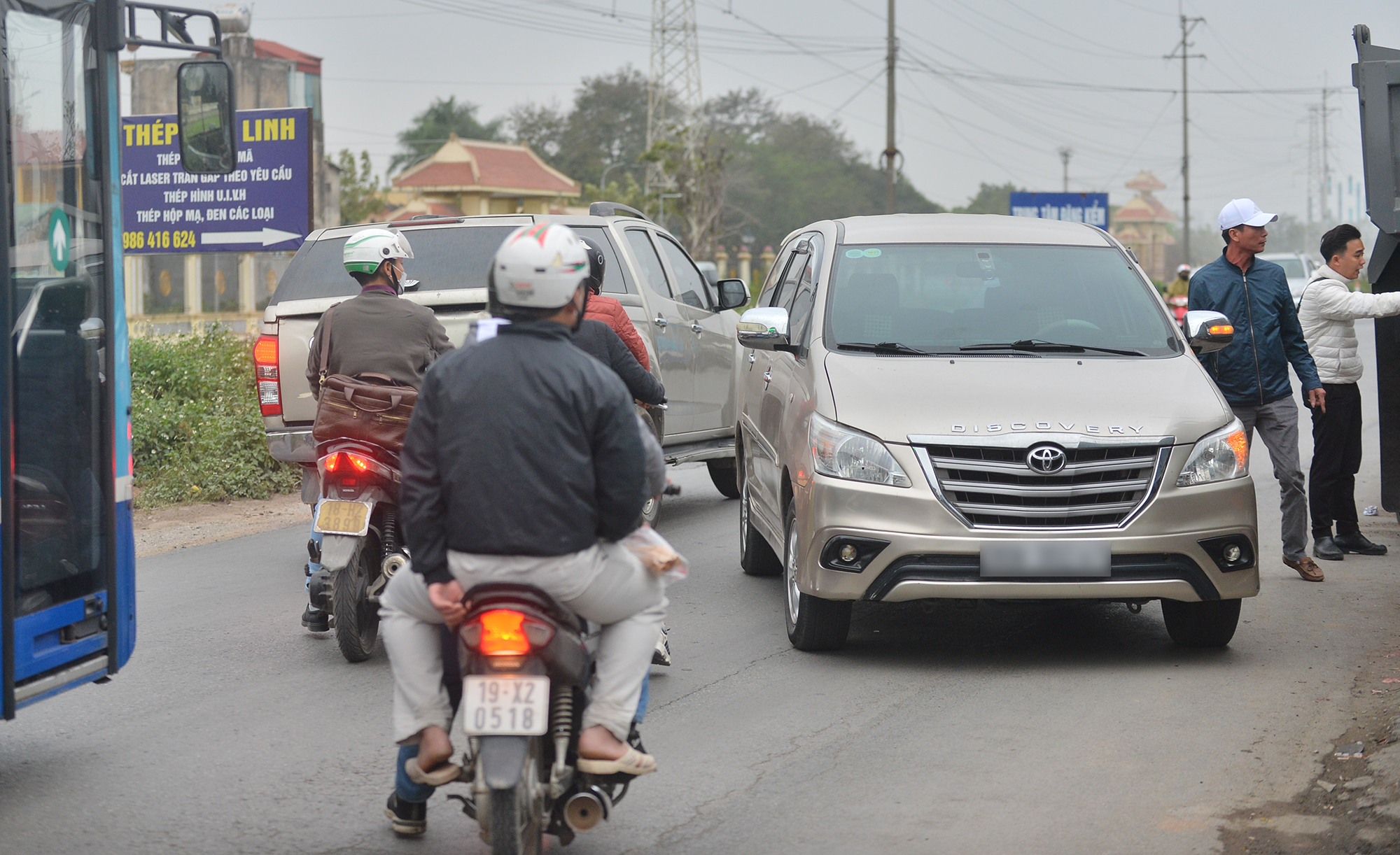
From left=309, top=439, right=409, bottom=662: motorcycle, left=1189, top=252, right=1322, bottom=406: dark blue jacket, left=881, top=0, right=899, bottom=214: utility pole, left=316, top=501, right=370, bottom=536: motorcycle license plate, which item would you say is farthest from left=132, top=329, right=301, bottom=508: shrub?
left=881, top=0, right=899, bottom=214: utility pole

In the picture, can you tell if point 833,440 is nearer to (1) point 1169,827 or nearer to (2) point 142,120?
(1) point 1169,827

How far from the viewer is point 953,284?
24.1ft

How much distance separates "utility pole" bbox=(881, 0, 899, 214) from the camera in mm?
37656

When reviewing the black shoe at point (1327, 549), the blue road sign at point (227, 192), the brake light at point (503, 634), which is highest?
the blue road sign at point (227, 192)

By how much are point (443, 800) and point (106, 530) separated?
1.50 meters

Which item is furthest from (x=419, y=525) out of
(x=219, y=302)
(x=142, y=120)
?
(x=219, y=302)

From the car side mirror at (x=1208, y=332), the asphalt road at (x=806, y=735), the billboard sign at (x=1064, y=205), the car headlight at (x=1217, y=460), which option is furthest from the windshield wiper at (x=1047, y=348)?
the billboard sign at (x=1064, y=205)

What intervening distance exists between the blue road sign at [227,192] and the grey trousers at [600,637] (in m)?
14.3

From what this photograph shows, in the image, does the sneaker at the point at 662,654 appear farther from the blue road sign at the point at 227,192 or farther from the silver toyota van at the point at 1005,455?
the blue road sign at the point at 227,192

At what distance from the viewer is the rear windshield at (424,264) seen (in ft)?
29.4

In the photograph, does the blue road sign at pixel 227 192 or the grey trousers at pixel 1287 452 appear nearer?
the grey trousers at pixel 1287 452

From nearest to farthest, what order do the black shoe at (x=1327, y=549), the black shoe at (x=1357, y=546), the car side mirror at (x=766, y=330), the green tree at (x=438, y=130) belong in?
the car side mirror at (x=766, y=330) → the black shoe at (x=1327, y=549) → the black shoe at (x=1357, y=546) → the green tree at (x=438, y=130)

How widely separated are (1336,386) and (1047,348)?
3110 mm

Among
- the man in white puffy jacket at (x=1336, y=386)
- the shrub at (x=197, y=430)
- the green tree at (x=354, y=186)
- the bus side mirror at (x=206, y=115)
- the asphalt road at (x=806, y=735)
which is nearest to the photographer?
the asphalt road at (x=806, y=735)
